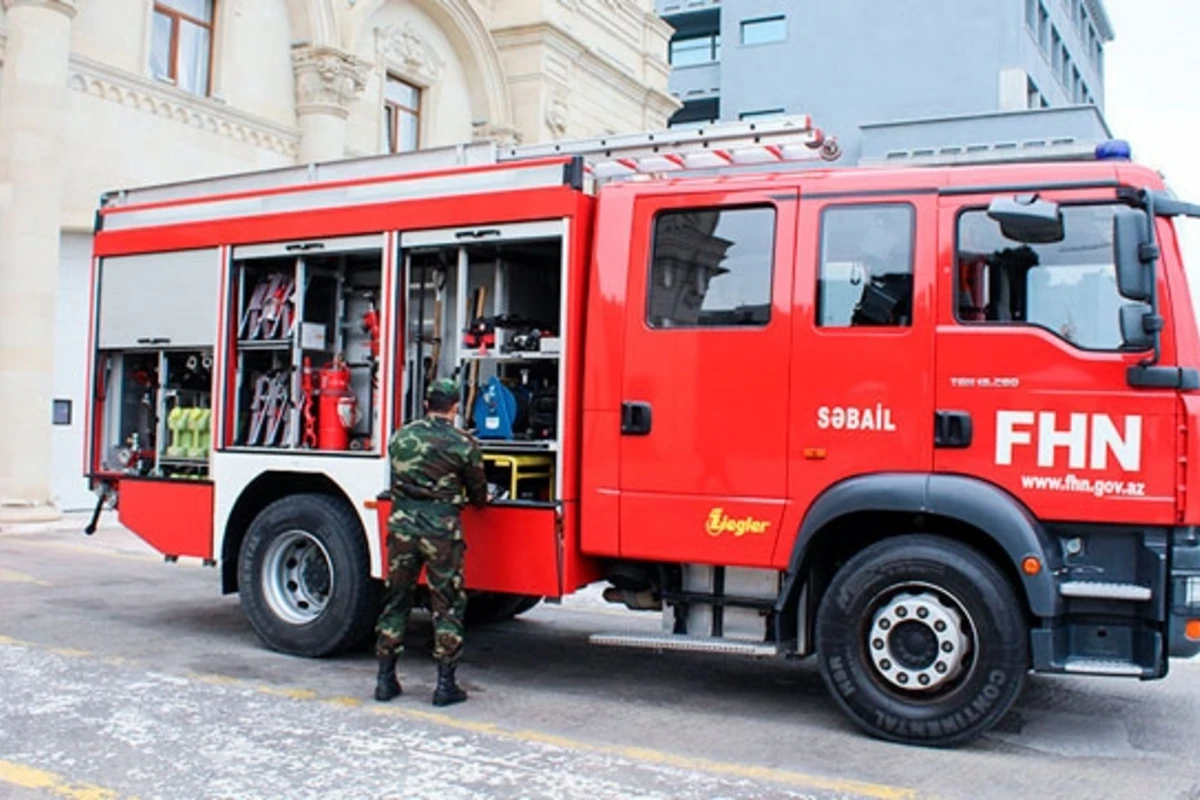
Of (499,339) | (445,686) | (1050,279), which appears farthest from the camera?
(499,339)

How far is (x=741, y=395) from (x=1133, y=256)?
2.01 metres

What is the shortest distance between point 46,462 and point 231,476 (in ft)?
25.9

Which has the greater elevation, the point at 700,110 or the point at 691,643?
the point at 700,110

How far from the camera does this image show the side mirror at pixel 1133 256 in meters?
5.34

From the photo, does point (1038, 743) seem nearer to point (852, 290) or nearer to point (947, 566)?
point (947, 566)

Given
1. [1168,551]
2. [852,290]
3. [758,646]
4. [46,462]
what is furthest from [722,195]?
[46,462]

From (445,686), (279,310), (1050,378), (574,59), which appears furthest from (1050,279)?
(574,59)

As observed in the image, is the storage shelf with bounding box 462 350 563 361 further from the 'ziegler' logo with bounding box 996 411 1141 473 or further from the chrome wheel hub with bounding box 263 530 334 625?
the 'ziegler' logo with bounding box 996 411 1141 473

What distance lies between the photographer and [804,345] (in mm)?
6035

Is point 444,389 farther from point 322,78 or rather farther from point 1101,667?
point 322,78

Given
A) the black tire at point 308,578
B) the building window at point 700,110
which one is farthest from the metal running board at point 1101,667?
the building window at point 700,110

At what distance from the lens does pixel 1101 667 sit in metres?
5.41

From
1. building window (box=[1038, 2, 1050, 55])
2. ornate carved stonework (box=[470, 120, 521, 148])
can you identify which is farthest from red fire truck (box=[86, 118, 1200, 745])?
building window (box=[1038, 2, 1050, 55])

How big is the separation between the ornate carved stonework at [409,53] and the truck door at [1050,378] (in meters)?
17.3
